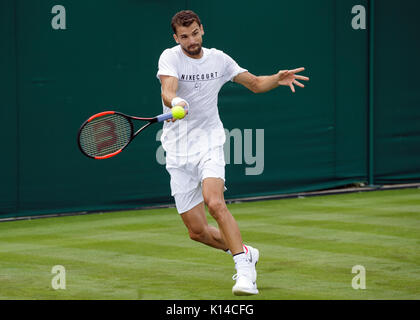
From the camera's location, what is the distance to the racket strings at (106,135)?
21.1ft

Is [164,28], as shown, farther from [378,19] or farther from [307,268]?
[307,268]

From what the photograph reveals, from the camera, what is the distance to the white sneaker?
6.12m

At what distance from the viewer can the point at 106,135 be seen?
6.59 metres

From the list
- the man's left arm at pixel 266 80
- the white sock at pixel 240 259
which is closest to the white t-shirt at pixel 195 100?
the man's left arm at pixel 266 80

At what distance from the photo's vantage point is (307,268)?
23.9 ft

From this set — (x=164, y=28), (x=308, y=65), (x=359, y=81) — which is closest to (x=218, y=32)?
(x=164, y=28)

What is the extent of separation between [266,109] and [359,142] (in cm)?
180

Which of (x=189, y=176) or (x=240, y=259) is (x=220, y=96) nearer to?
(x=189, y=176)

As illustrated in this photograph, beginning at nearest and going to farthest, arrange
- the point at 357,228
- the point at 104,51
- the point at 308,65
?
the point at 357,228 → the point at 104,51 → the point at 308,65

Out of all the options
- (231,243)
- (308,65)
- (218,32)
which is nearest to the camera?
(231,243)

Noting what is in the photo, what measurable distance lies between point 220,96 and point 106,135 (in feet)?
17.9

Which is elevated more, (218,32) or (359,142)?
(218,32)

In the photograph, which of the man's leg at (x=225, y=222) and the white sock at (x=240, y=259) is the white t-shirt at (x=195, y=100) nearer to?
the man's leg at (x=225, y=222)

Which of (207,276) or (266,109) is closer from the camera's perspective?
(207,276)
